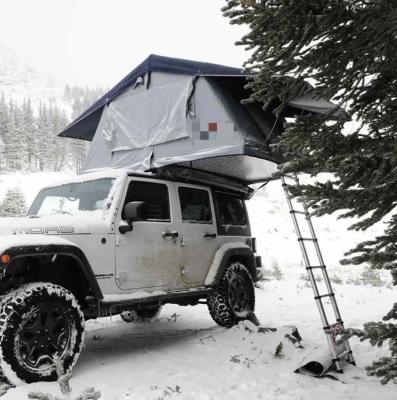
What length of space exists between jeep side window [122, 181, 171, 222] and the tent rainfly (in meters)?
0.47

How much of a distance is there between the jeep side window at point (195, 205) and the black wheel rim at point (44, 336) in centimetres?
255

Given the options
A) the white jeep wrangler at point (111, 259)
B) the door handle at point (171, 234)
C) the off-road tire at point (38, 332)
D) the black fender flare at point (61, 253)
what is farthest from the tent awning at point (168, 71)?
the off-road tire at point (38, 332)

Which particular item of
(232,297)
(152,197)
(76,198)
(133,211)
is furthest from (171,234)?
(232,297)

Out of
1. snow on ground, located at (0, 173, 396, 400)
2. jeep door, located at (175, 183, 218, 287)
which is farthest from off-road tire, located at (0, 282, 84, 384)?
jeep door, located at (175, 183, 218, 287)

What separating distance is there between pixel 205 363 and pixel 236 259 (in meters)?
2.58

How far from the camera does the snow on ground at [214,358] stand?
388cm

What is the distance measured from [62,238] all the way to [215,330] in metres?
3.14

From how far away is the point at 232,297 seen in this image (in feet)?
22.0

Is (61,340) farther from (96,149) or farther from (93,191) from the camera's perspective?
(96,149)

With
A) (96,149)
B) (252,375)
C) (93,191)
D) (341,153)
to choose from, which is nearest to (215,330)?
(252,375)

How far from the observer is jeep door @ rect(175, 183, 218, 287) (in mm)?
6109

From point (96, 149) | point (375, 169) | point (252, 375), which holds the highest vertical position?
point (96, 149)

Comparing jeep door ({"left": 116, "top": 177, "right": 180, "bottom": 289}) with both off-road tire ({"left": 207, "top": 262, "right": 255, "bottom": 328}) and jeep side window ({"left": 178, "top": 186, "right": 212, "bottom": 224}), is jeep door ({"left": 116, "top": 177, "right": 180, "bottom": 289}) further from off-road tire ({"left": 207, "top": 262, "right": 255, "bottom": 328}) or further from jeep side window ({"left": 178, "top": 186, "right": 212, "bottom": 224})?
off-road tire ({"left": 207, "top": 262, "right": 255, "bottom": 328})

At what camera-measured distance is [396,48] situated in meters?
2.54
